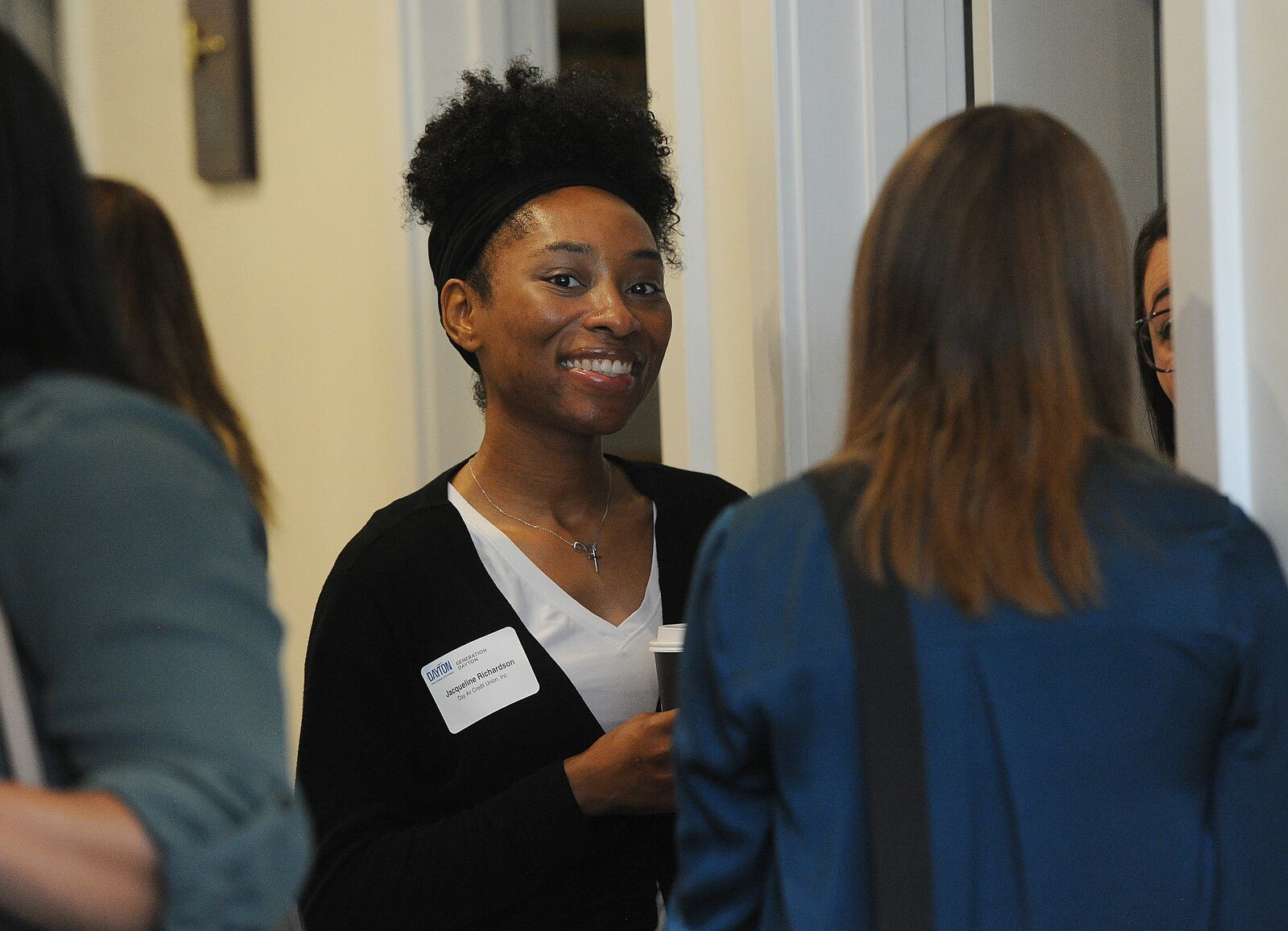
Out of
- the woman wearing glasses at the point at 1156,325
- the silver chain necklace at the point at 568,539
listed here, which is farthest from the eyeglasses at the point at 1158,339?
the silver chain necklace at the point at 568,539

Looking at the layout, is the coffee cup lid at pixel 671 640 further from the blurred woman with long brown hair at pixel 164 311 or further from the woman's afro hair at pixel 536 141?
the woman's afro hair at pixel 536 141

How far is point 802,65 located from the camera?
2057 millimetres

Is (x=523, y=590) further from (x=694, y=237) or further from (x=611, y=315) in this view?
(x=694, y=237)

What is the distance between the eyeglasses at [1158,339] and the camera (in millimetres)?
1836

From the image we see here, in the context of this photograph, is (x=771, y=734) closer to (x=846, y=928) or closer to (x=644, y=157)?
(x=846, y=928)

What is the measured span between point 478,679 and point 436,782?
0.43 ft

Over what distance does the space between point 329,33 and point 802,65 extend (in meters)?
1.38

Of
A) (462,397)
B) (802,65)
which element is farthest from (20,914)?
(462,397)

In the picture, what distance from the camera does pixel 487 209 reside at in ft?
6.13

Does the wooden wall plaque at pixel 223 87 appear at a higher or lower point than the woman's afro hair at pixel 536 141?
higher

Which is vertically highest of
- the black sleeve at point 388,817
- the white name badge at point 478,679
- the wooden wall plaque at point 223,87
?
the wooden wall plaque at point 223,87

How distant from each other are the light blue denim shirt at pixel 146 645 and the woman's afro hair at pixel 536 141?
1.14 metres

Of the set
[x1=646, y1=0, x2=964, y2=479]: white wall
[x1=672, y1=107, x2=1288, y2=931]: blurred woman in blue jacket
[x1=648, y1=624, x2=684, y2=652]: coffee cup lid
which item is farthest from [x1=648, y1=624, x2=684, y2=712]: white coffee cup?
[x1=646, y1=0, x2=964, y2=479]: white wall

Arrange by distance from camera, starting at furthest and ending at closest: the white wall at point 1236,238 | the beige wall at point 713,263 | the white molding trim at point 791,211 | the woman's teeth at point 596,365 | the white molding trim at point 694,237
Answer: the white molding trim at point 694,237 < the beige wall at point 713,263 < the white molding trim at point 791,211 < the woman's teeth at point 596,365 < the white wall at point 1236,238
